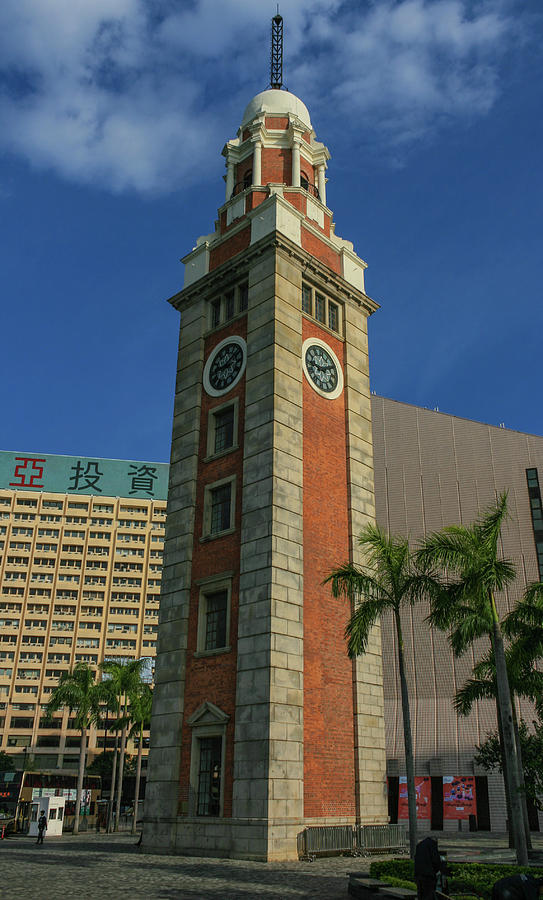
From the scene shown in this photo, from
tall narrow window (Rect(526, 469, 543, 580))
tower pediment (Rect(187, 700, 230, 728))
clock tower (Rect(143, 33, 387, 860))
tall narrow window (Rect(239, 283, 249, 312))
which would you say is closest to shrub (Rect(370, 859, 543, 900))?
clock tower (Rect(143, 33, 387, 860))

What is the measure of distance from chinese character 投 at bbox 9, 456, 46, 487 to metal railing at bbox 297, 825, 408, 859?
95398 mm

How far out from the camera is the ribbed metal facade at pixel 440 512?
53.9m

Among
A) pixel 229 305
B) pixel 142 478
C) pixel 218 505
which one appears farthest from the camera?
pixel 142 478

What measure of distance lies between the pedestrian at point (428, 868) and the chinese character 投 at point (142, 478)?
105090 millimetres

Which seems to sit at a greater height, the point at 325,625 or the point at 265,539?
the point at 265,539

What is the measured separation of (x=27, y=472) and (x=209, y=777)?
3723 inches

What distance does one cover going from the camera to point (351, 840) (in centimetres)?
2380

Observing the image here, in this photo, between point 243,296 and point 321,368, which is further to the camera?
point 243,296

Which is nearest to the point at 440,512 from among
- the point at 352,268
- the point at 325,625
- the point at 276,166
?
the point at 352,268

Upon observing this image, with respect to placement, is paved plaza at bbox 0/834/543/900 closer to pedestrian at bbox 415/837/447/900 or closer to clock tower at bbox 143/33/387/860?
clock tower at bbox 143/33/387/860

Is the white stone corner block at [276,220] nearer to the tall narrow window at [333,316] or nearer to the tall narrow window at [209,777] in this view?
the tall narrow window at [333,316]

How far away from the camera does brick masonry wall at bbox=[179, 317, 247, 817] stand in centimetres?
2488

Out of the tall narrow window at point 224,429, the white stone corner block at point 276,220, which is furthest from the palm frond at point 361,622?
the white stone corner block at point 276,220

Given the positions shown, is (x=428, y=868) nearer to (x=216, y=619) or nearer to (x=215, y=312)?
(x=216, y=619)
